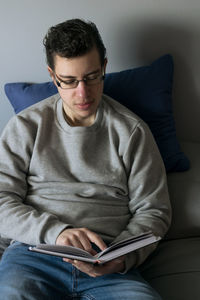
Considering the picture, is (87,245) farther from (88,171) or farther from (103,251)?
(88,171)

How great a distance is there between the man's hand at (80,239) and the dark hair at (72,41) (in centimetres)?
59

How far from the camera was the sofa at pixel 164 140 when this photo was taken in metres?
1.55

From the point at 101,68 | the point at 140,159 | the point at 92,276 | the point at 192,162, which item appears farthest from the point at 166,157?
the point at 92,276

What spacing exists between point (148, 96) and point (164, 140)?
206 millimetres

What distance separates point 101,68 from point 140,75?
1.21 feet

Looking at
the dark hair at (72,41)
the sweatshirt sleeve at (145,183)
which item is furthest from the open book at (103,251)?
A: the dark hair at (72,41)

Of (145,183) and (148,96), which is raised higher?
(148,96)

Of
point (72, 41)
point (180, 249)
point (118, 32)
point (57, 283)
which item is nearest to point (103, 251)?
point (57, 283)

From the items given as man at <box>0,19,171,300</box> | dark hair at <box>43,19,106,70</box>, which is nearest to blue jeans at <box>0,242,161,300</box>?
man at <box>0,19,171,300</box>

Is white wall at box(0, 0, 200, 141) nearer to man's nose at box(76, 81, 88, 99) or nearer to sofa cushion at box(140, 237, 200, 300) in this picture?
man's nose at box(76, 81, 88, 99)

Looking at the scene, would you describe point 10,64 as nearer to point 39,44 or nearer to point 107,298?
point 39,44

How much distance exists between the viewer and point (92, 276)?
128 cm

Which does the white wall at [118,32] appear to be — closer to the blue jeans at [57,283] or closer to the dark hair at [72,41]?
the dark hair at [72,41]

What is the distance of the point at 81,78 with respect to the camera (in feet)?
4.46
